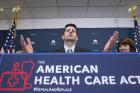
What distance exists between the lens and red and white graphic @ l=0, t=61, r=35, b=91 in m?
0.90

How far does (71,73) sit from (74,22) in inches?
175

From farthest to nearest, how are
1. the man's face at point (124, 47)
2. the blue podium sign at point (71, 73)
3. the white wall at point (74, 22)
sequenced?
1. the white wall at point (74, 22)
2. the man's face at point (124, 47)
3. the blue podium sign at point (71, 73)

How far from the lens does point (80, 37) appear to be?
5188 mm

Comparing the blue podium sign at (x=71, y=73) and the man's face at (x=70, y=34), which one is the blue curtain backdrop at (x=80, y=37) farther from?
the blue podium sign at (x=71, y=73)

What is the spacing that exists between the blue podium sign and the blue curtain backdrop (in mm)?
4056

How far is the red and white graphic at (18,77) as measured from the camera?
0.90m

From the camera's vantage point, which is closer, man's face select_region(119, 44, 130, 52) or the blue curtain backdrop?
man's face select_region(119, 44, 130, 52)

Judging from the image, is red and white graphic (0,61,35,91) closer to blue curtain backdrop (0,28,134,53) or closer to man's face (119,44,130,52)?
man's face (119,44,130,52)

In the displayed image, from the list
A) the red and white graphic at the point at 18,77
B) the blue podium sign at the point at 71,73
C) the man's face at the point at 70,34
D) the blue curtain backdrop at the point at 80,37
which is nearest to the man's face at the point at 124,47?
the man's face at the point at 70,34

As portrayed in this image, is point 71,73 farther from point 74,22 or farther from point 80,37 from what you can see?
point 74,22

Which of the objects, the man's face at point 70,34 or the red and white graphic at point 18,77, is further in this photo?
the man's face at point 70,34

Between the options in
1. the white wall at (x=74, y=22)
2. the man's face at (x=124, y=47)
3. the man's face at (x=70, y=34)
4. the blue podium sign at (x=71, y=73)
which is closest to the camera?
the blue podium sign at (x=71, y=73)

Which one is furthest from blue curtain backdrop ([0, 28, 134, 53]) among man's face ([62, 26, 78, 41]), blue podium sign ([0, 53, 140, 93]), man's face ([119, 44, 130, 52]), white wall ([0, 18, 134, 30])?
blue podium sign ([0, 53, 140, 93])

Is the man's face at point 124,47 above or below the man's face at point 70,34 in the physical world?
below
